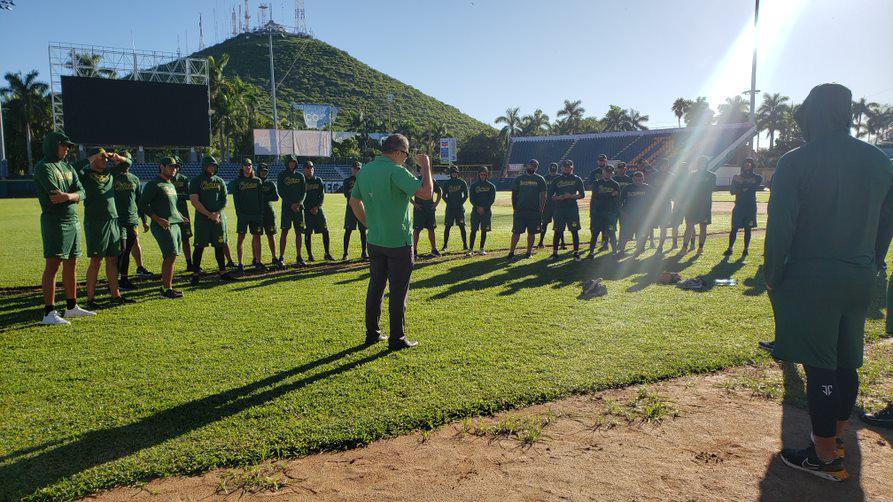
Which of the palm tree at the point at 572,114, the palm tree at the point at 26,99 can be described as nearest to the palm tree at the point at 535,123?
the palm tree at the point at 572,114

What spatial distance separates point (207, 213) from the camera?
350 inches

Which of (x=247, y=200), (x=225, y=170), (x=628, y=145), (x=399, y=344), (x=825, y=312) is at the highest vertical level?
(x=628, y=145)

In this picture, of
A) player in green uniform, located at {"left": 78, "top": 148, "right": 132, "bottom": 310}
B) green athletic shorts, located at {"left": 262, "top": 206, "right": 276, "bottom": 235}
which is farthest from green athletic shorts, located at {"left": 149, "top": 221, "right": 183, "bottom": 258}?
green athletic shorts, located at {"left": 262, "top": 206, "right": 276, "bottom": 235}

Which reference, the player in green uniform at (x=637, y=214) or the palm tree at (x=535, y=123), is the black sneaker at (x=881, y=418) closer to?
the player in green uniform at (x=637, y=214)

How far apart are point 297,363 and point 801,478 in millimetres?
4047

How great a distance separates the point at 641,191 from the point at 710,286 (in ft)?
13.3

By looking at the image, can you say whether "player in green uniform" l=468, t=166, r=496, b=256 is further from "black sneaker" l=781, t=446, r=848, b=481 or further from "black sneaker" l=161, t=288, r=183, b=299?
"black sneaker" l=781, t=446, r=848, b=481

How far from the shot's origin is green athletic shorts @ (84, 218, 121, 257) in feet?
23.2

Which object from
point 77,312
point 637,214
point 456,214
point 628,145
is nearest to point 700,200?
point 637,214

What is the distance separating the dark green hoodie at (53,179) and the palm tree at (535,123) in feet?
283

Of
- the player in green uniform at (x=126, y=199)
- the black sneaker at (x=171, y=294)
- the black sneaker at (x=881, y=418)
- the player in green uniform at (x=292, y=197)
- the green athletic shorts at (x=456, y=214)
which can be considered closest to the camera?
the black sneaker at (x=881, y=418)

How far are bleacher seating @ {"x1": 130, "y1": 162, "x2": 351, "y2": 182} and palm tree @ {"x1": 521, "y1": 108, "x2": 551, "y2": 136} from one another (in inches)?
1470

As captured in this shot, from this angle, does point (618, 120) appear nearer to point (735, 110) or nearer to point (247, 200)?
point (735, 110)

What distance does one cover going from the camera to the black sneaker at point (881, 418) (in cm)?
372
